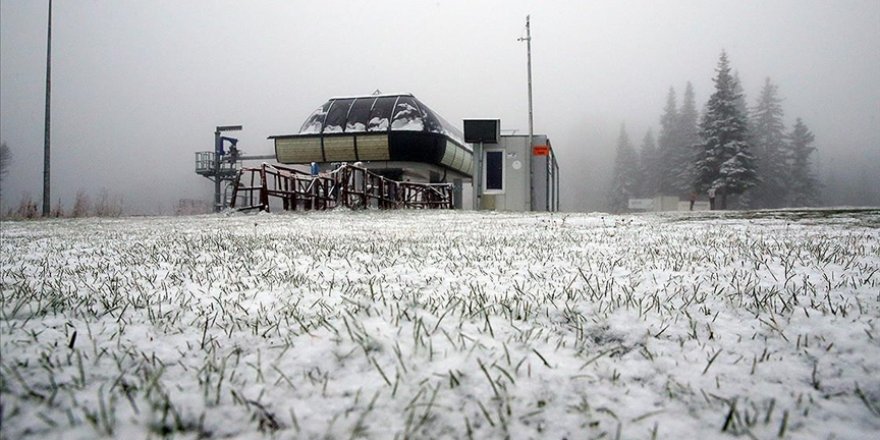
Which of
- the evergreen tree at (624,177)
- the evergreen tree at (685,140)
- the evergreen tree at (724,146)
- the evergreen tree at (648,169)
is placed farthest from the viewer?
the evergreen tree at (624,177)

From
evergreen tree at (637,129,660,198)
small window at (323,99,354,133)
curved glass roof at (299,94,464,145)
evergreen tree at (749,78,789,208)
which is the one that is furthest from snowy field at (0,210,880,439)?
evergreen tree at (637,129,660,198)

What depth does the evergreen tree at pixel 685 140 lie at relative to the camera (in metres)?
53.2

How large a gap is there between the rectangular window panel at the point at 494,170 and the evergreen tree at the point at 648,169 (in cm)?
4879

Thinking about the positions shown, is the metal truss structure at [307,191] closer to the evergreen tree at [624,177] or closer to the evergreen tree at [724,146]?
the evergreen tree at [724,146]

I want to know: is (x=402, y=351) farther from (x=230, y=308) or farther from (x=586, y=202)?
(x=586, y=202)

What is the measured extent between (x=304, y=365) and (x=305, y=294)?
966 millimetres

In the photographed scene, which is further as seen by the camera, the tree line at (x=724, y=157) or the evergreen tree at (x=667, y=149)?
the evergreen tree at (x=667, y=149)

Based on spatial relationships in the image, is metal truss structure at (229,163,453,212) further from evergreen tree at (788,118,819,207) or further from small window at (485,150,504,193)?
evergreen tree at (788,118,819,207)

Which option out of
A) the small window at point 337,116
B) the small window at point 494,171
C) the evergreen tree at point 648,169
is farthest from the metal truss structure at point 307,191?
the evergreen tree at point 648,169

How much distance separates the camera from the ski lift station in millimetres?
19375

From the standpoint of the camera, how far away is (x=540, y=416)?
1.23 meters

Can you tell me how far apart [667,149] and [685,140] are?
8.26 ft

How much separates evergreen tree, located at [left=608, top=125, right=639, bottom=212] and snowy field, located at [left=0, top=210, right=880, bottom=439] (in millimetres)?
69293

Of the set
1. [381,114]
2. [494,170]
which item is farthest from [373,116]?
[494,170]
